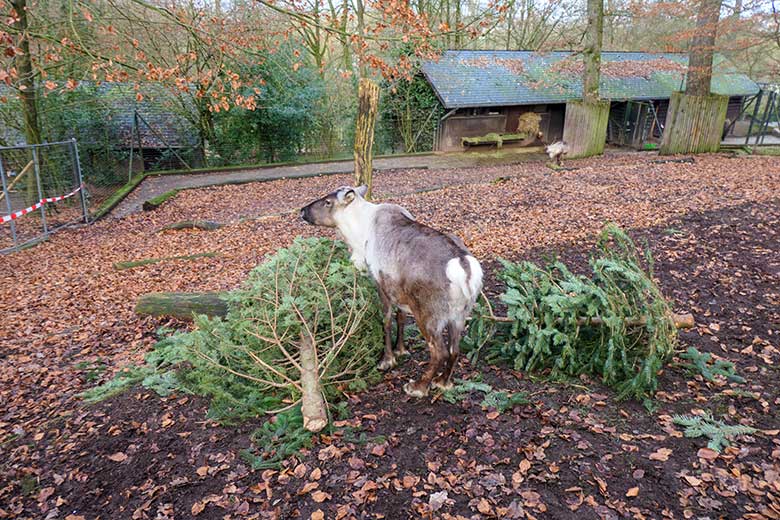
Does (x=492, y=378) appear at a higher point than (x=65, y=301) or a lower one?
higher

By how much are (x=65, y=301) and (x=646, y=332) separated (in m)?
7.34

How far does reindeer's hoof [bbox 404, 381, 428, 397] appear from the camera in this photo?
151 inches

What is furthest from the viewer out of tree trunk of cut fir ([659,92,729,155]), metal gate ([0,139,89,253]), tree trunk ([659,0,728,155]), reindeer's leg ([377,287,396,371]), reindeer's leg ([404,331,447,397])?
tree trunk of cut fir ([659,92,729,155])

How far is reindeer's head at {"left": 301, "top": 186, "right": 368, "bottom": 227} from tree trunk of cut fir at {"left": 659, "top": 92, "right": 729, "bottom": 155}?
15374mm

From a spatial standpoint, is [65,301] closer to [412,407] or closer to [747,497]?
[412,407]

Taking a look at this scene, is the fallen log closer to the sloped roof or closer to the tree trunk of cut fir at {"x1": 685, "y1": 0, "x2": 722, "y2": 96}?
the sloped roof

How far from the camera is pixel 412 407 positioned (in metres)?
3.75

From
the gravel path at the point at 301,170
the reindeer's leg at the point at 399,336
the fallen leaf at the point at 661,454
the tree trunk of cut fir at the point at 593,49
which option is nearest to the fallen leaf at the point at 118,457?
the reindeer's leg at the point at 399,336

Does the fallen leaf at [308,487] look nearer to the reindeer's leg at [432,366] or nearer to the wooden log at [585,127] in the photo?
the reindeer's leg at [432,366]

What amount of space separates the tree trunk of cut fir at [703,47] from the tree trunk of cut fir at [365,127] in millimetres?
14554

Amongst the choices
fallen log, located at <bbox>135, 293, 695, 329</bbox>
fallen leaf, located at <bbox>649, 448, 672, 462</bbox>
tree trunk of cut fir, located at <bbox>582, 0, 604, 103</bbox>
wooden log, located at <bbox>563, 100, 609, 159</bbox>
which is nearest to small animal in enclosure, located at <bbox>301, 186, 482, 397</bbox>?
fallen leaf, located at <bbox>649, 448, 672, 462</bbox>

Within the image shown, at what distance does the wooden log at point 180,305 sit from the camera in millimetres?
5492

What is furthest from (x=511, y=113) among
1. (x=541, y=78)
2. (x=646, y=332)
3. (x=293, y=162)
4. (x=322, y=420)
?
(x=322, y=420)

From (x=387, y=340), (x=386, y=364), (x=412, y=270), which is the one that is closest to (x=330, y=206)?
(x=412, y=270)
